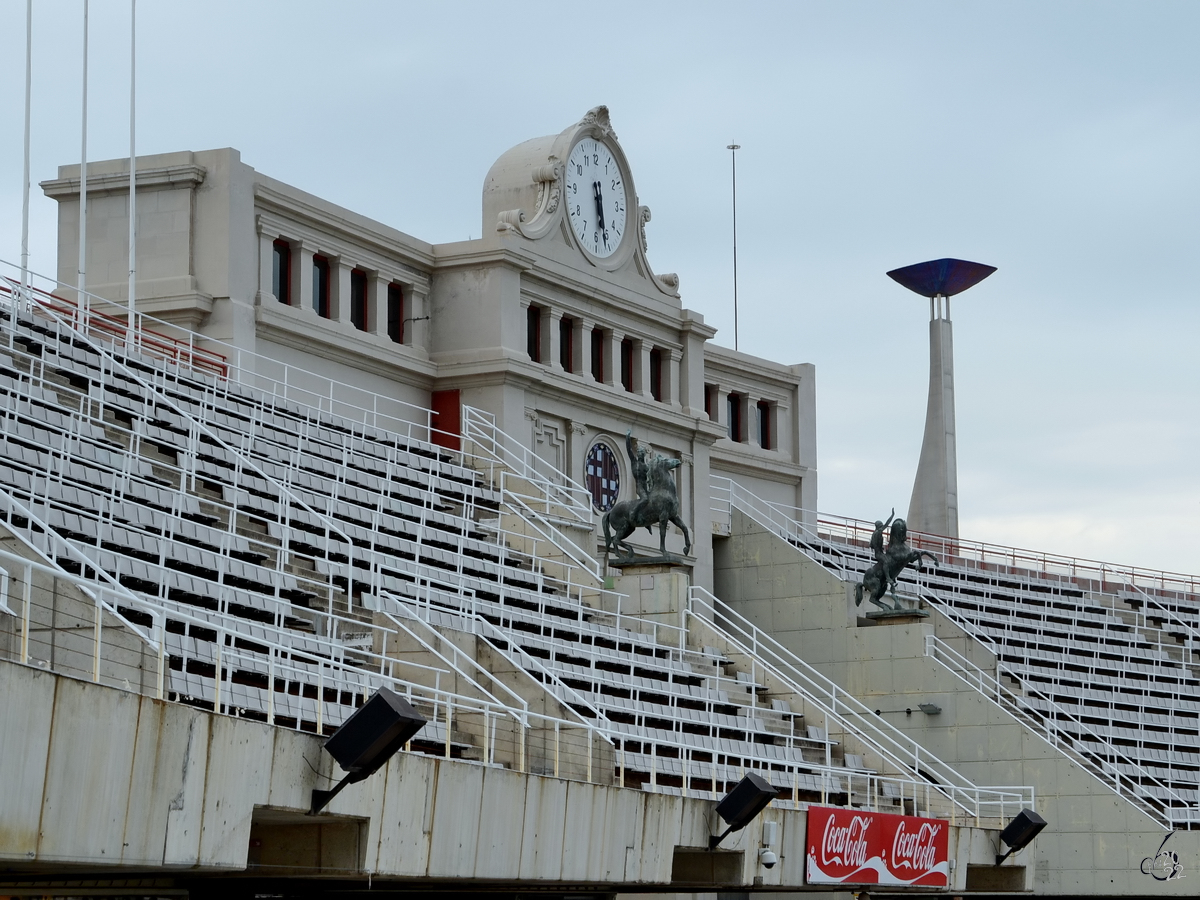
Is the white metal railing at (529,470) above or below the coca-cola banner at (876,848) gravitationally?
above

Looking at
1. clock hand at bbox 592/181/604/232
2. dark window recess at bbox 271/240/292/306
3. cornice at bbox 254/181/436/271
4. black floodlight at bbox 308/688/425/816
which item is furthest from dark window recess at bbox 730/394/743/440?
black floodlight at bbox 308/688/425/816

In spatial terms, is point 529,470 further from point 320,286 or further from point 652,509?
point 320,286

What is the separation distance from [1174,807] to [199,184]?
59.6ft

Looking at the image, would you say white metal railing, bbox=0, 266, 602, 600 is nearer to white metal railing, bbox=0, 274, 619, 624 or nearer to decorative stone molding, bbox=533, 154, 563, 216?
white metal railing, bbox=0, 274, 619, 624

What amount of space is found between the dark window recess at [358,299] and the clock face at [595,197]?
14.3 feet

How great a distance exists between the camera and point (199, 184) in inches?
1252

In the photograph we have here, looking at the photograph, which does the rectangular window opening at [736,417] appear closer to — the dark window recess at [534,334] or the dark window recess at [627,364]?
the dark window recess at [627,364]

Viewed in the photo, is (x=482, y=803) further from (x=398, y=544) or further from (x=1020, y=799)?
(x=1020, y=799)

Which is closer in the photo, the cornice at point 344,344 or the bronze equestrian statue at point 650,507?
the bronze equestrian statue at point 650,507

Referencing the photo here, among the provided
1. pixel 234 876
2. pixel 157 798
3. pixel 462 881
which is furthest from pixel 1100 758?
pixel 157 798

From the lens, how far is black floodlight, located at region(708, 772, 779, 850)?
2062 centimetres

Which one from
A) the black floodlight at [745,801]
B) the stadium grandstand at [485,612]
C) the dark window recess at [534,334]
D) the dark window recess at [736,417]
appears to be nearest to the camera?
the stadium grandstand at [485,612]

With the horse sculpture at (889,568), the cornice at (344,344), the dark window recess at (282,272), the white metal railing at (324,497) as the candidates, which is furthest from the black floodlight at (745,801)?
the dark window recess at (282,272)

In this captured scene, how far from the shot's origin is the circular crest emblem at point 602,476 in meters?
36.6
